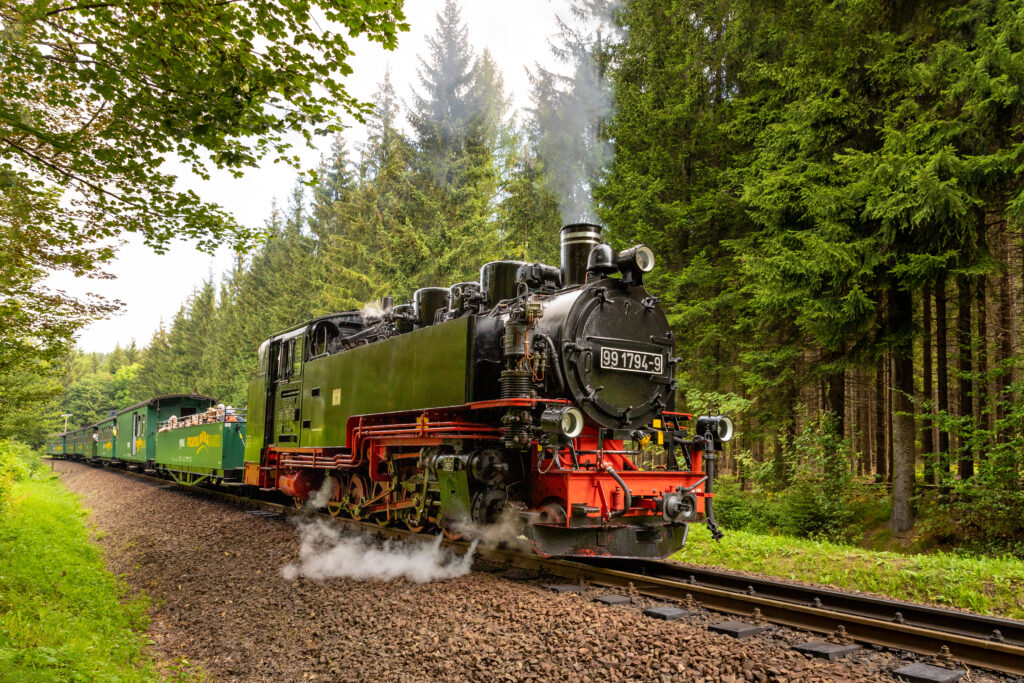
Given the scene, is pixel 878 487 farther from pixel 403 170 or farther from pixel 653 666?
pixel 403 170

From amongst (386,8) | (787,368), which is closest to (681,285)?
(787,368)

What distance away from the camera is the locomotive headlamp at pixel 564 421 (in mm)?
6211

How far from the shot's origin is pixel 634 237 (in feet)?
44.4

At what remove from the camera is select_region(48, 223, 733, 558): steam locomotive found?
21.5 feet

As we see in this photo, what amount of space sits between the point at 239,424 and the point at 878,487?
13.1m

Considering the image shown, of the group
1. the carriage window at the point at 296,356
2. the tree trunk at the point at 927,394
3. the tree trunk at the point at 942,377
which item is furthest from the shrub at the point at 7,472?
the tree trunk at the point at 927,394

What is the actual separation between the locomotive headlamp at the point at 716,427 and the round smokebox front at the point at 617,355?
17.8 inches

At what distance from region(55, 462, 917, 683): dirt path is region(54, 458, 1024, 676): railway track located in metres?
0.33

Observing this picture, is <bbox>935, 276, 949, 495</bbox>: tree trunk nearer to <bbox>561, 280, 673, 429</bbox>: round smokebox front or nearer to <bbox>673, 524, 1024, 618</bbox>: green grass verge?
<bbox>673, 524, 1024, 618</bbox>: green grass verge

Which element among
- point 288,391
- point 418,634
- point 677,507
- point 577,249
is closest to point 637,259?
point 577,249

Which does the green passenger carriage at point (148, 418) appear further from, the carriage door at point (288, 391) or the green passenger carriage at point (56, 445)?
the green passenger carriage at point (56, 445)

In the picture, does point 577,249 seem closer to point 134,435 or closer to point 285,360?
point 285,360

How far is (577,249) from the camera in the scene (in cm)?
790

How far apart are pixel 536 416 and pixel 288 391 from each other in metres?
6.67
